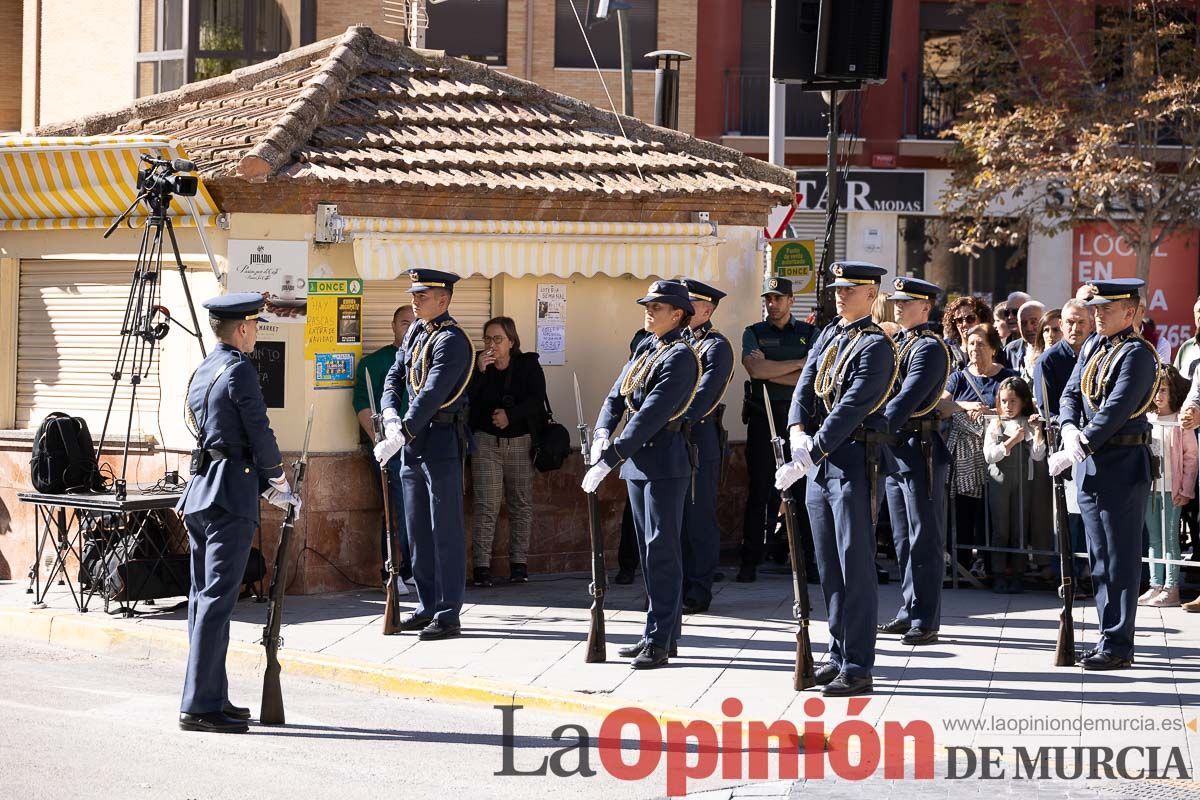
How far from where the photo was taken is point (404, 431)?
31.7 ft

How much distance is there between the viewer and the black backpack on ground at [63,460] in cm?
1070

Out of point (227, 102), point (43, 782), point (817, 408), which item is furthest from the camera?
point (227, 102)

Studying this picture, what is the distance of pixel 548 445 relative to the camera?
1155 centimetres

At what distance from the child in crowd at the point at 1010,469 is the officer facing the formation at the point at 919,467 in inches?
57.3

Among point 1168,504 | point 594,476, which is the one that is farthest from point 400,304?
point 1168,504

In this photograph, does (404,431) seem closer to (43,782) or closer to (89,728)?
(89,728)

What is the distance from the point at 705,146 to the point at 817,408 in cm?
481

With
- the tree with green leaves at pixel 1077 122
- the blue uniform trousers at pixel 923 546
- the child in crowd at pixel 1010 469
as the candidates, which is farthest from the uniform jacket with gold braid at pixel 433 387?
the tree with green leaves at pixel 1077 122

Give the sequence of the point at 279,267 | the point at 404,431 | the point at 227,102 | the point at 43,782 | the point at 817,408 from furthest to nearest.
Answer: the point at 227,102, the point at 279,267, the point at 404,431, the point at 817,408, the point at 43,782

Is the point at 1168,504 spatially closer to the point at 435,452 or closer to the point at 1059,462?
the point at 1059,462

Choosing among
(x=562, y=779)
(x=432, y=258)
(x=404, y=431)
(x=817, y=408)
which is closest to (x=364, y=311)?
(x=432, y=258)

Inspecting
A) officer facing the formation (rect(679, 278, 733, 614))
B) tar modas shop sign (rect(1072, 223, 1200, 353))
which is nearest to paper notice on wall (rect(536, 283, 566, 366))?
officer facing the formation (rect(679, 278, 733, 614))

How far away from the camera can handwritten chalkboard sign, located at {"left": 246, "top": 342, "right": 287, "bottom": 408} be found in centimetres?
1101

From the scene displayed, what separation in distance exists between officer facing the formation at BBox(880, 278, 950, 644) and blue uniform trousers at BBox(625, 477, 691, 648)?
4.44 feet
